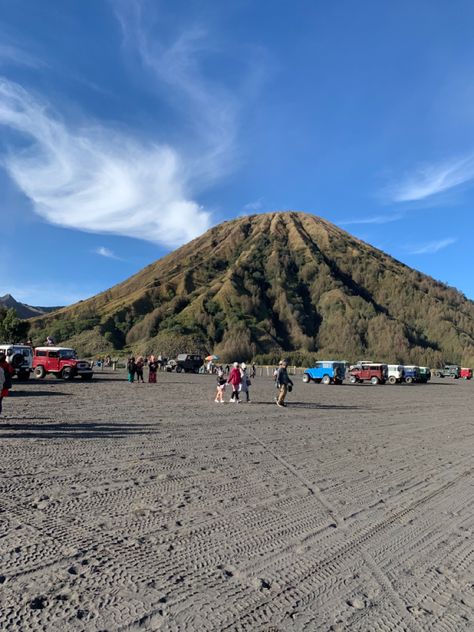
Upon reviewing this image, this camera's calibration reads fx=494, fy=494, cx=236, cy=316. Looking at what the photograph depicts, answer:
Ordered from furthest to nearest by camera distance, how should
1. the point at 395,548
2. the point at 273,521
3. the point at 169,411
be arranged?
1. the point at 169,411
2. the point at 273,521
3. the point at 395,548

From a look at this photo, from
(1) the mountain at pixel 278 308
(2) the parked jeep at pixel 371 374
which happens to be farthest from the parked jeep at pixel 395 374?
(1) the mountain at pixel 278 308

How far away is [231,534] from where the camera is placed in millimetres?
5020

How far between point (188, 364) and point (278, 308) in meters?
70.9

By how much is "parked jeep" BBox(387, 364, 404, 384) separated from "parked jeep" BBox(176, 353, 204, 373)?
19.4 meters

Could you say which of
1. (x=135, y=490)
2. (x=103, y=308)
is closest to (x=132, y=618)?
(x=135, y=490)

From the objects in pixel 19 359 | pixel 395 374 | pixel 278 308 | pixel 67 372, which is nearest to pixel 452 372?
pixel 395 374

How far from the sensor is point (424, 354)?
357 feet

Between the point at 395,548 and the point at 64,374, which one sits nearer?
the point at 395,548

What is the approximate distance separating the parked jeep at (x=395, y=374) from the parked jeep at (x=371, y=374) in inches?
113

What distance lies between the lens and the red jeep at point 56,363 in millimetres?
30922

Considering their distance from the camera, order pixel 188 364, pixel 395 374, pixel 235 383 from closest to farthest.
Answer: pixel 235 383 → pixel 395 374 → pixel 188 364

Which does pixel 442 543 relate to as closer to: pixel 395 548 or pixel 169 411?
pixel 395 548

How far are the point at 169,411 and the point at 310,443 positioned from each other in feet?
20.8

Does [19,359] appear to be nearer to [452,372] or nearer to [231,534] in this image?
[231,534]
